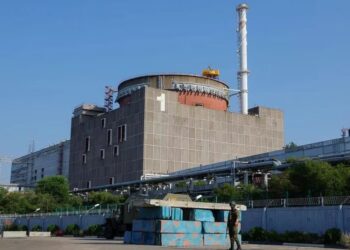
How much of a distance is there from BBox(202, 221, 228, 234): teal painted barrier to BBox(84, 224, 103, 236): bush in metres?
19.9

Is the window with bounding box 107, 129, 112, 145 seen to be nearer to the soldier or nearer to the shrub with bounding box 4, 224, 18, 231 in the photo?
the shrub with bounding box 4, 224, 18, 231

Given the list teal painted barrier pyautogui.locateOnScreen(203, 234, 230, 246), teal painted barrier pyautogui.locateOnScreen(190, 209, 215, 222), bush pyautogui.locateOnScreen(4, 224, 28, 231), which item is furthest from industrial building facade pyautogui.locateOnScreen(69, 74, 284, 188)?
teal painted barrier pyautogui.locateOnScreen(203, 234, 230, 246)

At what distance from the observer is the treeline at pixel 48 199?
76312mm

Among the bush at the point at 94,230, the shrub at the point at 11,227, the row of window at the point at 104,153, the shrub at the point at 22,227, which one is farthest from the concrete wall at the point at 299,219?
the row of window at the point at 104,153

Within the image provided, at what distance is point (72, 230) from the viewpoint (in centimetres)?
4966

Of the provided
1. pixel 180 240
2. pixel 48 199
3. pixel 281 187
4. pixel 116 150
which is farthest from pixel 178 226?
pixel 116 150

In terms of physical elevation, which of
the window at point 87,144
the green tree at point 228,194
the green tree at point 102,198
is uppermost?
the window at point 87,144

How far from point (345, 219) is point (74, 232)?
2814 cm

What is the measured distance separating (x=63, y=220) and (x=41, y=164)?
107 meters

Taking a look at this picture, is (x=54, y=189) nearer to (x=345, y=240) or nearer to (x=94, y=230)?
(x=94, y=230)

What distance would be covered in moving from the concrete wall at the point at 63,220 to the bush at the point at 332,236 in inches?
907

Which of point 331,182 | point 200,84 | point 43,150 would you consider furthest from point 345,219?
point 43,150

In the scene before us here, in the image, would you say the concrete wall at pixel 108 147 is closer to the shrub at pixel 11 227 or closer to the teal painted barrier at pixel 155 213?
the shrub at pixel 11 227

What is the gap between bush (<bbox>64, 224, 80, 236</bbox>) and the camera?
48.7 meters
